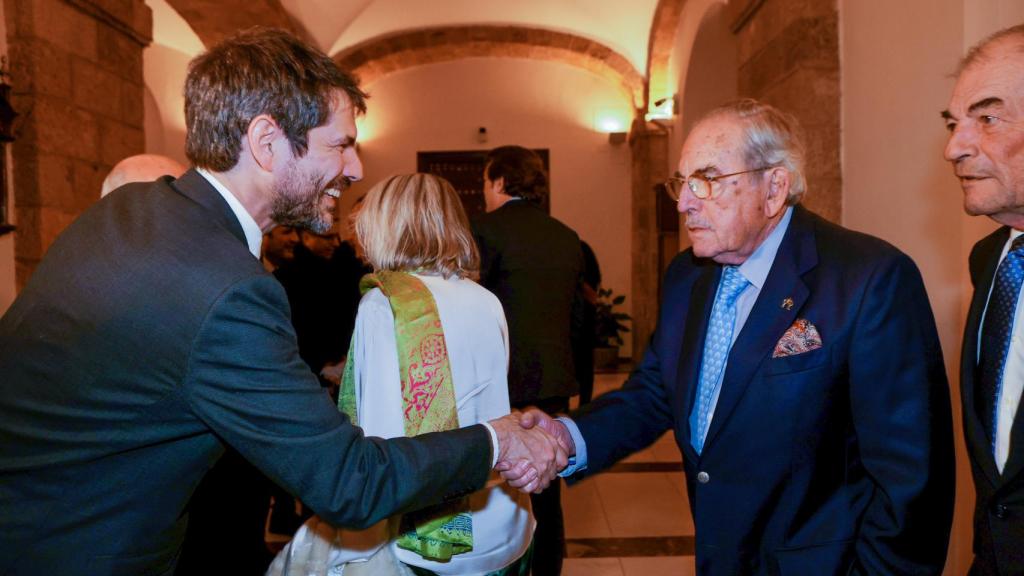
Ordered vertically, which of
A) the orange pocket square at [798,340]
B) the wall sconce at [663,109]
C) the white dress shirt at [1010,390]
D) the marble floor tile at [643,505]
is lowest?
the marble floor tile at [643,505]

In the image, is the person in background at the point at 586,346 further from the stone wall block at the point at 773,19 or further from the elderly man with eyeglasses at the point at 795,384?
the elderly man with eyeglasses at the point at 795,384

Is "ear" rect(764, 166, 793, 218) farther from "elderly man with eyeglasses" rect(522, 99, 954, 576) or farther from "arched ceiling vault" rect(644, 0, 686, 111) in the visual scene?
"arched ceiling vault" rect(644, 0, 686, 111)

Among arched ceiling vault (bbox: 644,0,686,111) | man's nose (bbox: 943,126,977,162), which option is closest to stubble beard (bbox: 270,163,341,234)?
man's nose (bbox: 943,126,977,162)

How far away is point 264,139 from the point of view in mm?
1479

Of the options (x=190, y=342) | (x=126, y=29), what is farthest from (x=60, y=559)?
(x=126, y=29)

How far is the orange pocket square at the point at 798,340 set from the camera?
1.47 metres

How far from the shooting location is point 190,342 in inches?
48.0

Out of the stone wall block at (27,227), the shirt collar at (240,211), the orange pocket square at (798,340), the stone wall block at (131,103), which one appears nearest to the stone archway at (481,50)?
the stone wall block at (131,103)

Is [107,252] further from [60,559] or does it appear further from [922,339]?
[922,339]

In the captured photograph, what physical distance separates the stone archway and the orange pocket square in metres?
9.82

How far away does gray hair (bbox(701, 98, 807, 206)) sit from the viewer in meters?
1.64

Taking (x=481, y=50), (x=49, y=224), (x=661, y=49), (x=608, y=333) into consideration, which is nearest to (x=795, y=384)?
(x=49, y=224)

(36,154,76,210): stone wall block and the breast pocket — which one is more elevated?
(36,154,76,210): stone wall block

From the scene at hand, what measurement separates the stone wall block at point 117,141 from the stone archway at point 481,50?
23.1 feet
